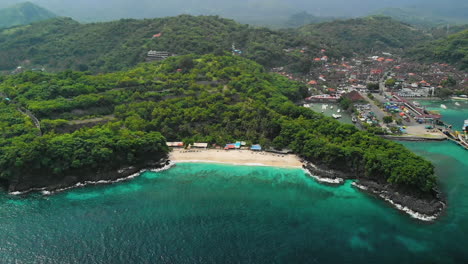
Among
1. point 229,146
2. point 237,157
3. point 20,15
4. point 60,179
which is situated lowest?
point 60,179

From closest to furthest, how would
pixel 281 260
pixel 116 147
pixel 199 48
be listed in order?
pixel 281 260 → pixel 116 147 → pixel 199 48

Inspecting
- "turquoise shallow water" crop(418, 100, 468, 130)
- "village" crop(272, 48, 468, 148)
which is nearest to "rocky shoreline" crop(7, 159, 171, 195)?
"village" crop(272, 48, 468, 148)

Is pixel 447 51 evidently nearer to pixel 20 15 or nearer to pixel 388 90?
pixel 388 90

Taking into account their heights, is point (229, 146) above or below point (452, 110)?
below

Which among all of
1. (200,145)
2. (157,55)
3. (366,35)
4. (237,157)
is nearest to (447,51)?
(366,35)

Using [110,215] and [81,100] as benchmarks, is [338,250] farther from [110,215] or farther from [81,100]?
[81,100]

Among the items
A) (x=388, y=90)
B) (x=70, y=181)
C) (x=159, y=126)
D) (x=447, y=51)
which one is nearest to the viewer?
(x=70, y=181)

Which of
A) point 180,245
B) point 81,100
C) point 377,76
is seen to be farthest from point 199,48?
point 180,245
